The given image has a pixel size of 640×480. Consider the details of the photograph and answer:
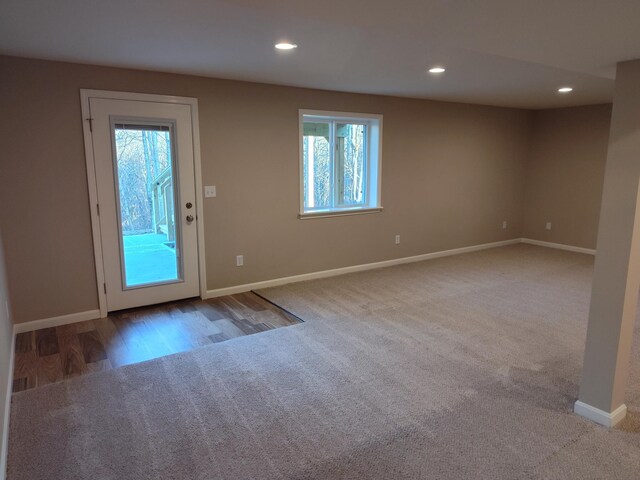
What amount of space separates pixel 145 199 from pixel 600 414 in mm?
3861

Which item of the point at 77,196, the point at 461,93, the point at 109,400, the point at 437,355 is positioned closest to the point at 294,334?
the point at 437,355

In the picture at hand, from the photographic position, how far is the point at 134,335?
138 inches

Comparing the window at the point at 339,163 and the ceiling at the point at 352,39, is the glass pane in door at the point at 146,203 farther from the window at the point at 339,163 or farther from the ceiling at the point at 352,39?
the window at the point at 339,163

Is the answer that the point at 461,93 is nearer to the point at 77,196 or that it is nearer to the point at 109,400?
the point at 77,196

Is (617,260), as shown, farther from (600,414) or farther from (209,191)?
(209,191)

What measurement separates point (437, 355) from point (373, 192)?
2879mm

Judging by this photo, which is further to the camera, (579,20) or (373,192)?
(373,192)

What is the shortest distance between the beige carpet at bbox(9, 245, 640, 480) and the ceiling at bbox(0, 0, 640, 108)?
6.32 ft

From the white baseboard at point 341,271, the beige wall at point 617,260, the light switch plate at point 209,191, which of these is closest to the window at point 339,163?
the white baseboard at point 341,271

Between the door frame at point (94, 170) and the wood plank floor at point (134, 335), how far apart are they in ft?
1.07

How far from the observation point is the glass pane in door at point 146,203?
3.84 metres

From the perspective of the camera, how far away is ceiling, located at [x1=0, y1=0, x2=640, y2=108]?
4.90 ft

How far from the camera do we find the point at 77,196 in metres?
3.64

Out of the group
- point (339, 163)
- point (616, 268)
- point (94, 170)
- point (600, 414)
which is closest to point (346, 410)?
point (600, 414)
